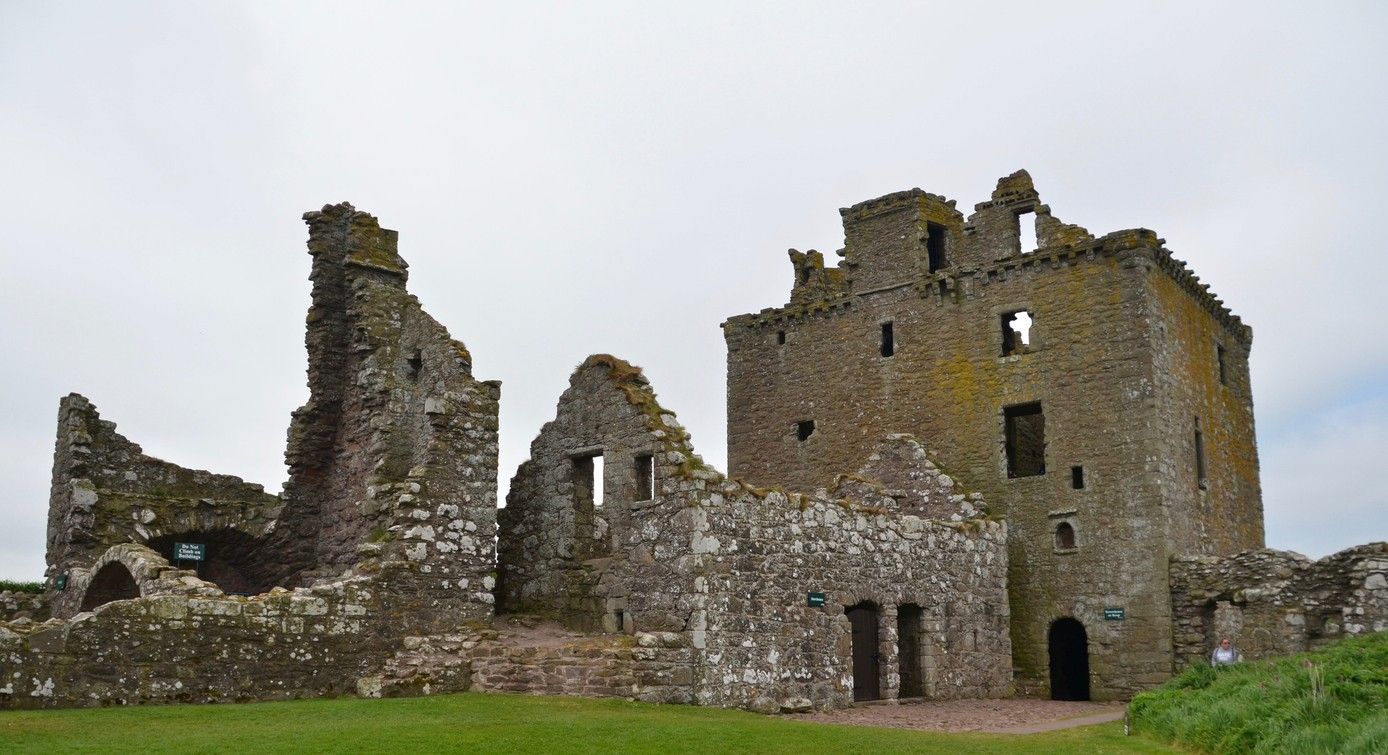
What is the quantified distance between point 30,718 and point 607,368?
896cm

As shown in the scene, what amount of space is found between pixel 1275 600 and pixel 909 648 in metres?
6.55

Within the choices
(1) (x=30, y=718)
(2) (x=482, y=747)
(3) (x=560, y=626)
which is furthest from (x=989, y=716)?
(1) (x=30, y=718)

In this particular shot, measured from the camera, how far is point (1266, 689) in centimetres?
1466

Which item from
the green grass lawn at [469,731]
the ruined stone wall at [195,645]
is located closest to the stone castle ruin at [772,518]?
the ruined stone wall at [195,645]

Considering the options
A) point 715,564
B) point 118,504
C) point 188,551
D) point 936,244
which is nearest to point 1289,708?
point 715,564

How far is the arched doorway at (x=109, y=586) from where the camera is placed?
1831 cm

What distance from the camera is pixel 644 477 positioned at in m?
18.5

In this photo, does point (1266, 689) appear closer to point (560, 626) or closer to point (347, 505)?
point (560, 626)

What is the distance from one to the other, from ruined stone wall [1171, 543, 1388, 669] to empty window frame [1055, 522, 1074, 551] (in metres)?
1.94

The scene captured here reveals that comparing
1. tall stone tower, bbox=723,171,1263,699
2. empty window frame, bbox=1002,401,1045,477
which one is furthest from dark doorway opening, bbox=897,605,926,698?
empty window frame, bbox=1002,401,1045,477

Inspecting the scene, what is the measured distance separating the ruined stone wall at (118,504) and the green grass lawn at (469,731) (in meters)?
6.02

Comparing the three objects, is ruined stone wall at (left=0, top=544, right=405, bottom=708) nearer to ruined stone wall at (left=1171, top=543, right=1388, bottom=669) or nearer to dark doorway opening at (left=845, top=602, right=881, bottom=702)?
dark doorway opening at (left=845, top=602, right=881, bottom=702)

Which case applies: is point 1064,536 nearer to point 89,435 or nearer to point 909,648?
point 909,648

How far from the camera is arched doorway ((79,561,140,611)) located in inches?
721
